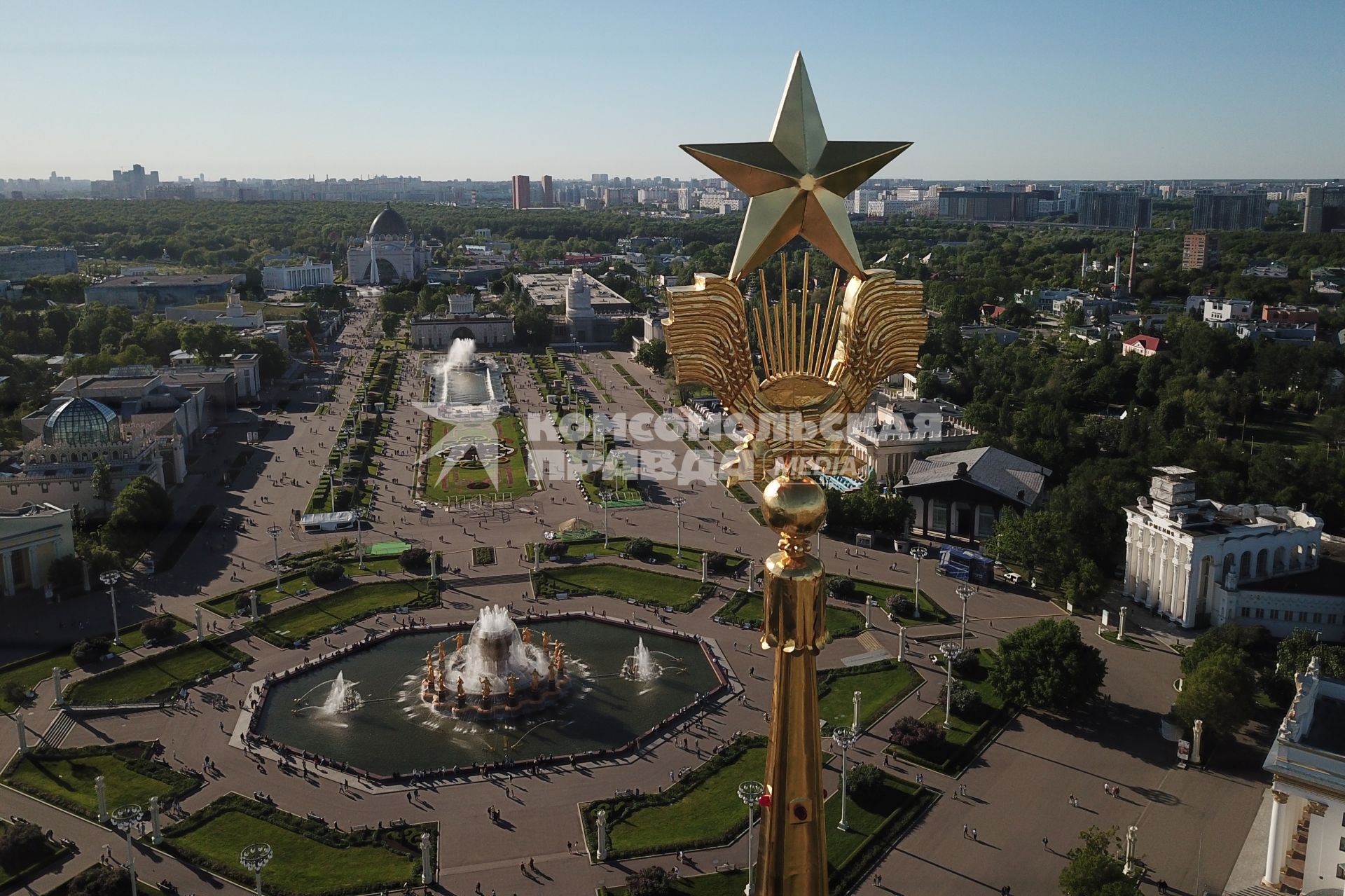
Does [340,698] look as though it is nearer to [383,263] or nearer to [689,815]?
[689,815]

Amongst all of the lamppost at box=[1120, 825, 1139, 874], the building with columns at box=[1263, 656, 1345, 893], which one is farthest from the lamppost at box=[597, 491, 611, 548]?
the building with columns at box=[1263, 656, 1345, 893]

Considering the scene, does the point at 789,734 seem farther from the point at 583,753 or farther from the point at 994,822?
the point at 583,753

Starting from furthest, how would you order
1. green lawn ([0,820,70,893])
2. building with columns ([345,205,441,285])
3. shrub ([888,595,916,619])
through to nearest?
building with columns ([345,205,441,285]) → shrub ([888,595,916,619]) → green lawn ([0,820,70,893])

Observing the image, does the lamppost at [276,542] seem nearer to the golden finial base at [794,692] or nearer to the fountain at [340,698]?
the fountain at [340,698]

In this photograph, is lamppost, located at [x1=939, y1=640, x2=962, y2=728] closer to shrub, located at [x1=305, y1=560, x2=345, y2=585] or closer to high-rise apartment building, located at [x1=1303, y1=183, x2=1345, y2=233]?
shrub, located at [x1=305, y1=560, x2=345, y2=585]

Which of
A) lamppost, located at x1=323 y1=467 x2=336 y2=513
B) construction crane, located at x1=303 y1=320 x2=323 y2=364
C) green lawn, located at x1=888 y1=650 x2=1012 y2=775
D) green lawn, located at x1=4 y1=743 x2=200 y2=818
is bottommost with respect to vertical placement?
green lawn, located at x1=4 y1=743 x2=200 y2=818
